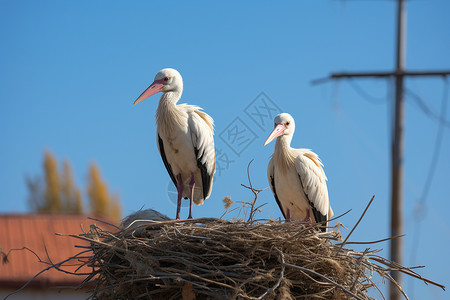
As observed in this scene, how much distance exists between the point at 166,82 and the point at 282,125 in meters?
1.16

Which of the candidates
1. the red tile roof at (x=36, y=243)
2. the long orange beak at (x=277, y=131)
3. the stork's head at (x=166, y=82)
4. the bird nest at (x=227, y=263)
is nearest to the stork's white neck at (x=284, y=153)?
the long orange beak at (x=277, y=131)

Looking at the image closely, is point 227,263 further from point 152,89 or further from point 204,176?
point 152,89

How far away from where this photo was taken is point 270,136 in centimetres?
595

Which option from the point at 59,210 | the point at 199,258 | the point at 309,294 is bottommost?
the point at 59,210

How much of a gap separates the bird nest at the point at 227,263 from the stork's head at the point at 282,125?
1.77m

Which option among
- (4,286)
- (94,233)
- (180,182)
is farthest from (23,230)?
(94,233)

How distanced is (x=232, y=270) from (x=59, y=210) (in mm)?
28924

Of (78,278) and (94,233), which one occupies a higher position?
(94,233)

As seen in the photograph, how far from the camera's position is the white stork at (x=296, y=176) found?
6109mm

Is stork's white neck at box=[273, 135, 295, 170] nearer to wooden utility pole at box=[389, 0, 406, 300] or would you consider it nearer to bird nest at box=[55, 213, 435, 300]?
bird nest at box=[55, 213, 435, 300]

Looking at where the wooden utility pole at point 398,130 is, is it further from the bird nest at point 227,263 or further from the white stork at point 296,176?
the bird nest at point 227,263

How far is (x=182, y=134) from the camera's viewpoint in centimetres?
593

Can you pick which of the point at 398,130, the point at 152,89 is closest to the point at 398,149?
the point at 398,130

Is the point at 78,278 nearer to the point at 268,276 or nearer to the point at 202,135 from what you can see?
the point at 202,135
